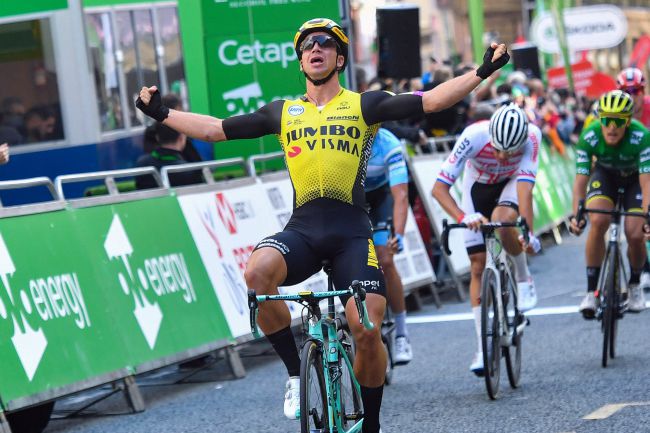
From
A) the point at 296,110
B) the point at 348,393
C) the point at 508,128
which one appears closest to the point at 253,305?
the point at 348,393

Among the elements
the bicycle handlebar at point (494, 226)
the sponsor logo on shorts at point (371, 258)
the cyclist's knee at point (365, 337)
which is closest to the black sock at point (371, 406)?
the cyclist's knee at point (365, 337)

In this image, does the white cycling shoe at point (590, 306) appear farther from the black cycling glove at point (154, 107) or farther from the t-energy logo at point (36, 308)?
the black cycling glove at point (154, 107)

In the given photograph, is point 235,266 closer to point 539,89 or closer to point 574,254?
point 574,254

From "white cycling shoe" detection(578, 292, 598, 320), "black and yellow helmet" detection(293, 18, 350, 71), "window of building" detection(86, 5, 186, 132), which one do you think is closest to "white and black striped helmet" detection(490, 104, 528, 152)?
"white cycling shoe" detection(578, 292, 598, 320)

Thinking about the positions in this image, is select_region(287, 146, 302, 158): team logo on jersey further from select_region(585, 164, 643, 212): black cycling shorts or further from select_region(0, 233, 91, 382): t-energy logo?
select_region(585, 164, 643, 212): black cycling shorts

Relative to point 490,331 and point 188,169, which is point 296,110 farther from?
point 188,169

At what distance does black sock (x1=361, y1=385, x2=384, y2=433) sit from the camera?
677 centimetres

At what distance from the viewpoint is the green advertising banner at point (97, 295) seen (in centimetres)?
868

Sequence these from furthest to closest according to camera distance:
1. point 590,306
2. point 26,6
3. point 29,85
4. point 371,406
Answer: point 29,85 < point 26,6 < point 590,306 < point 371,406

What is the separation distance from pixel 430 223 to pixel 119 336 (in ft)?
20.9

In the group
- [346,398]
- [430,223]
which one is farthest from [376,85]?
[346,398]

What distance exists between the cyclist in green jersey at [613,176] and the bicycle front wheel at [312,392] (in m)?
4.32

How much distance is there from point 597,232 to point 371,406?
432cm

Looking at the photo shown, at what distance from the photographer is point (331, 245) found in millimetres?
6680
